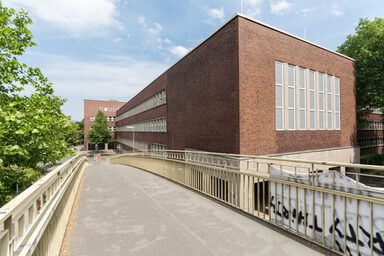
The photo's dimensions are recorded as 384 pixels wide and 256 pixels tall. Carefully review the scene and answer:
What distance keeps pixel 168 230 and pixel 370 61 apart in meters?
25.4

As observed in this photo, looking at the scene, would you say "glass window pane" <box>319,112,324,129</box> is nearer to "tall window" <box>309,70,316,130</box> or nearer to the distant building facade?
"tall window" <box>309,70,316,130</box>

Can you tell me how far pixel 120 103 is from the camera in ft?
213

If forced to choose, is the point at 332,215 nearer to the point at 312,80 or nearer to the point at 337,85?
the point at 312,80

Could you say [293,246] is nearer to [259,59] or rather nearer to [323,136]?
[259,59]

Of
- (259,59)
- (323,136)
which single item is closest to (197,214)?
(259,59)

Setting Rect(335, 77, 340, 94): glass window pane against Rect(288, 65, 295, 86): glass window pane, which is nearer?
Rect(288, 65, 295, 86): glass window pane

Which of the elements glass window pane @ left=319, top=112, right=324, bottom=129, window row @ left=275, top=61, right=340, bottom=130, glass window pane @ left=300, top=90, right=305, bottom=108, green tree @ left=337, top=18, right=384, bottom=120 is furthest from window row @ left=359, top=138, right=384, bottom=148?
glass window pane @ left=300, top=90, right=305, bottom=108

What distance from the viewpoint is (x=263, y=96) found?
11.6 m

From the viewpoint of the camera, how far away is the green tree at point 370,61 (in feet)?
61.2

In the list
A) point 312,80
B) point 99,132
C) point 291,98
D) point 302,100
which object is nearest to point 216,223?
point 291,98

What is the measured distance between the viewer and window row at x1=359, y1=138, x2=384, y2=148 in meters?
23.7

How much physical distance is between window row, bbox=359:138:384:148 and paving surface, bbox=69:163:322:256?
26980mm

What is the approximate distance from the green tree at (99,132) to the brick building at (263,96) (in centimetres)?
3915

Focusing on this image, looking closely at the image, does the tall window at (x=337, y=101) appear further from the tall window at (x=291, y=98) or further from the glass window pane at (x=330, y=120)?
the tall window at (x=291, y=98)
